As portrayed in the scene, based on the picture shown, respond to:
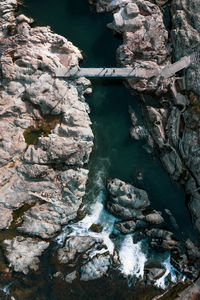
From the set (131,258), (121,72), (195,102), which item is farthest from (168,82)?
(131,258)

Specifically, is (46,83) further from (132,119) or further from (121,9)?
(121,9)

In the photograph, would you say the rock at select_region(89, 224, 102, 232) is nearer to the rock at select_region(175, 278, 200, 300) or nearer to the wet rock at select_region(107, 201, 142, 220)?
the wet rock at select_region(107, 201, 142, 220)

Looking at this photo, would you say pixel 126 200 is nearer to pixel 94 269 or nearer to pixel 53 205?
pixel 53 205

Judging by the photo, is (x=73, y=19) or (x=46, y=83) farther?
(x=73, y=19)

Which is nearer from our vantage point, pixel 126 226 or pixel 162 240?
pixel 162 240

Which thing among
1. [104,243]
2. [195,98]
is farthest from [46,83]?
[104,243]

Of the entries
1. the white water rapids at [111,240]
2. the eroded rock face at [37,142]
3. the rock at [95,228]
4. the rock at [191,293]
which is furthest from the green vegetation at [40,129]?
the rock at [191,293]

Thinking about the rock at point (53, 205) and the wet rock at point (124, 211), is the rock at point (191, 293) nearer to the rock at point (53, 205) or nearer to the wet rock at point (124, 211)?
the wet rock at point (124, 211)
